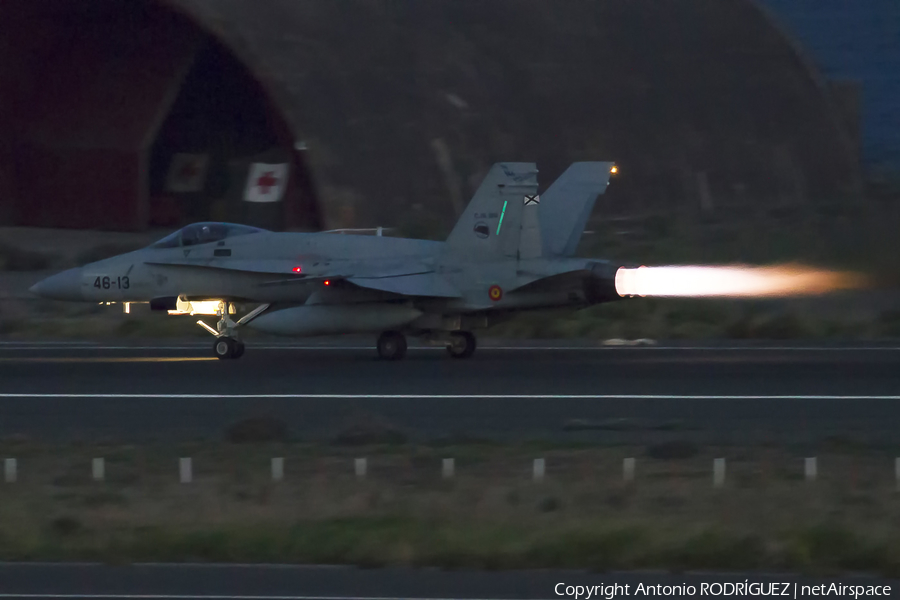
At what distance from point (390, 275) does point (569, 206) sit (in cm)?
333

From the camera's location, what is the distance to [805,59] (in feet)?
172

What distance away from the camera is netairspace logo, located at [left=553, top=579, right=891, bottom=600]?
768 centimetres

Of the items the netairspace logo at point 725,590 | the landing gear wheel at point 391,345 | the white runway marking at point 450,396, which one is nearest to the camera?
the netairspace logo at point 725,590

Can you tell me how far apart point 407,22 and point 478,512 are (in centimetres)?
3258

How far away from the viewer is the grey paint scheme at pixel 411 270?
20328mm

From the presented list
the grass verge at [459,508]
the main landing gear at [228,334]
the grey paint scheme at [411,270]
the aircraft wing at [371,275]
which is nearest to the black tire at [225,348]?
the main landing gear at [228,334]

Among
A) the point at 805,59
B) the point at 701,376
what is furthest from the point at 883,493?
the point at 805,59

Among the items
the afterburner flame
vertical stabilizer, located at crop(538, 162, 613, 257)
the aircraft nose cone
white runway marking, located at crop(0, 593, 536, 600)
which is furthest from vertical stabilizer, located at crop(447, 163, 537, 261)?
white runway marking, located at crop(0, 593, 536, 600)

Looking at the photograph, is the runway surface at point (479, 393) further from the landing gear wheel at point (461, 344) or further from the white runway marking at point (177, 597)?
the white runway marking at point (177, 597)

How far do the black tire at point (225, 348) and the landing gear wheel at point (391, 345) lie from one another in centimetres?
259

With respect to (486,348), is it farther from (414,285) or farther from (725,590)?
(725,590)

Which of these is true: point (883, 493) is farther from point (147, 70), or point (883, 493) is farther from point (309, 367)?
point (147, 70)

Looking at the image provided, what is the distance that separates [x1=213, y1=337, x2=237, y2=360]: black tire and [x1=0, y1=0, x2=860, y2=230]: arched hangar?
1592cm

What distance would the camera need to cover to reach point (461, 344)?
2153 cm
